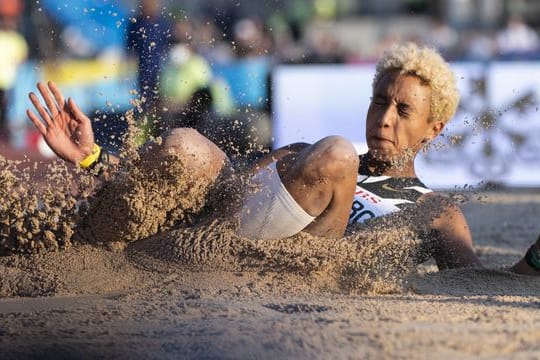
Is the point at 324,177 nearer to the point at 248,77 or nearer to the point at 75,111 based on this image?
the point at 75,111

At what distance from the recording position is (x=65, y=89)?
1230 centimetres

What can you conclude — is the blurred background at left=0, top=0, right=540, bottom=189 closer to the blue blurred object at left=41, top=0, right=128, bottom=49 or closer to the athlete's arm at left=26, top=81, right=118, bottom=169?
the blue blurred object at left=41, top=0, right=128, bottom=49

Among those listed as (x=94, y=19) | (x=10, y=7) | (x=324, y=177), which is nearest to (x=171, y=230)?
(x=324, y=177)

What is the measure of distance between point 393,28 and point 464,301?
1843cm

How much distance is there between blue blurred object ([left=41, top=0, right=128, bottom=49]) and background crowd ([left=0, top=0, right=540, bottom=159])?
0.09ft

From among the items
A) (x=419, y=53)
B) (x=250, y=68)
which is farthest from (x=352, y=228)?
(x=250, y=68)

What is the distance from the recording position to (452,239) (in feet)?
16.0

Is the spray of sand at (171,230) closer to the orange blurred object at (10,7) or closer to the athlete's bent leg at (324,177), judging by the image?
the athlete's bent leg at (324,177)

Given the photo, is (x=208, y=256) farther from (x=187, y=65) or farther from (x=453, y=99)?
(x=187, y=65)

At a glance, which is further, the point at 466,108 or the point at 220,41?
the point at 220,41

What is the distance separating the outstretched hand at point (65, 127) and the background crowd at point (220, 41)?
29 cm

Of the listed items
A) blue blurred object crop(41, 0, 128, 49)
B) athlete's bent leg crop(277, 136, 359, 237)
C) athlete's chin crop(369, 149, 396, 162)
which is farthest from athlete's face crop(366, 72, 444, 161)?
blue blurred object crop(41, 0, 128, 49)

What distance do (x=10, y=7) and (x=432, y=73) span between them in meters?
11.5

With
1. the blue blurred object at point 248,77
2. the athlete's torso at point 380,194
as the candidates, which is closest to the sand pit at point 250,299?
the athlete's torso at point 380,194
